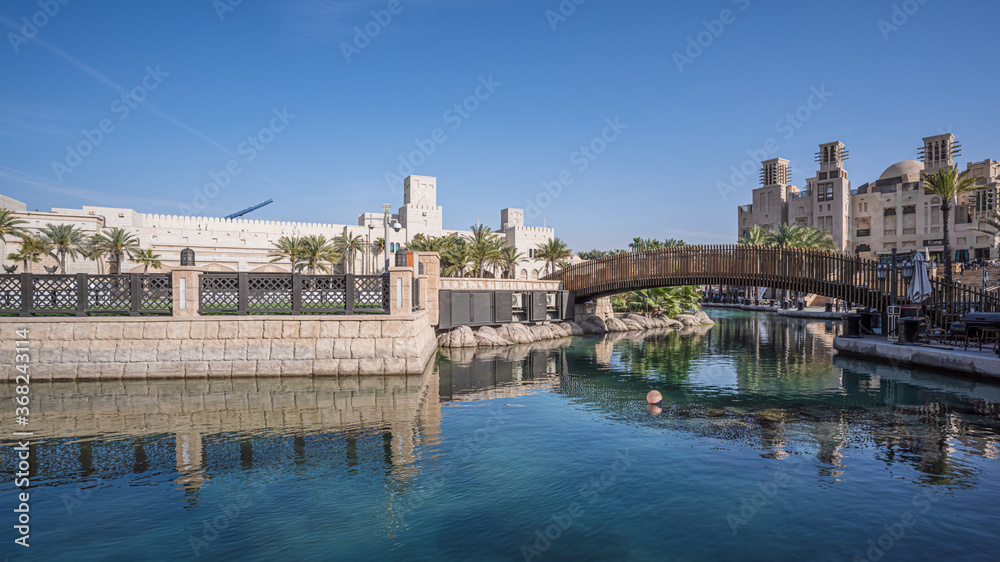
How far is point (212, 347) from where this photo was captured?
53.0 feet

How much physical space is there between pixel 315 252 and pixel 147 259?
18501mm

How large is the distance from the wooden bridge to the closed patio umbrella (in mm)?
1186

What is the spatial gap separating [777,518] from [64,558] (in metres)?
8.43

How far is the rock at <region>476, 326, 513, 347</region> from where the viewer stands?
26031 millimetres

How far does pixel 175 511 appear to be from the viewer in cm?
706

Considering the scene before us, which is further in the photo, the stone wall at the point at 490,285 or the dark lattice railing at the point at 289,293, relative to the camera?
the stone wall at the point at 490,285

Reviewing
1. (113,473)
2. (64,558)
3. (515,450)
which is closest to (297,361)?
(113,473)

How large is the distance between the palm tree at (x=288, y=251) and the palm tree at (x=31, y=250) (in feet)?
77.3

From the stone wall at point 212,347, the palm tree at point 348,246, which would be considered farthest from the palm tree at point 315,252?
the stone wall at point 212,347

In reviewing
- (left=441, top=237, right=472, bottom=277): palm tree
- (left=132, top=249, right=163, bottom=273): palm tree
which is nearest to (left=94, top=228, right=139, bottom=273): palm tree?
(left=132, top=249, right=163, bottom=273): palm tree

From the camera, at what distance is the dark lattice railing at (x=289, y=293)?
16.5 m

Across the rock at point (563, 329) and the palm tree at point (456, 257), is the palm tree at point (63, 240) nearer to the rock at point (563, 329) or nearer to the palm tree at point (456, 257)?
the palm tree at point (456, 257)

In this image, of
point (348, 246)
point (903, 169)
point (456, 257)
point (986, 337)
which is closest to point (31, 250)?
point (348, 246)

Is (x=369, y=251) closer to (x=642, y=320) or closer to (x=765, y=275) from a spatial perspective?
(x=642, y=320)
